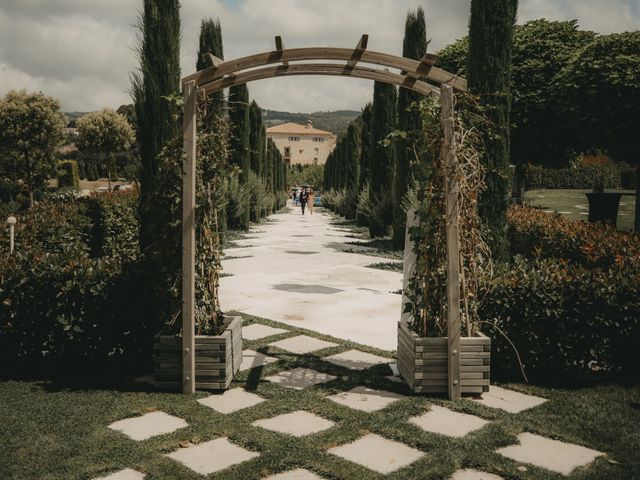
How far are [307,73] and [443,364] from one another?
2626 millimetres

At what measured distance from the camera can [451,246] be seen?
13.9 feet

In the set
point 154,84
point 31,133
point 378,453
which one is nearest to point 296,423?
point 378,453

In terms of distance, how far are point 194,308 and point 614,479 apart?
9.92ft

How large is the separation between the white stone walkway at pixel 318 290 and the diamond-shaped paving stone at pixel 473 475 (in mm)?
2567

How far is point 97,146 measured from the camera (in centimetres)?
5069

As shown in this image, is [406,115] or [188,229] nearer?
[188,229]

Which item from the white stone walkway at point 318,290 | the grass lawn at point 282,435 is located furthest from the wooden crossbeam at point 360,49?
the white stone walkway at point 318,290

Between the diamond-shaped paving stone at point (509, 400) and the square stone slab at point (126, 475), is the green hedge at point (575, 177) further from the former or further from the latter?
the square stone slab at point (126, 475)

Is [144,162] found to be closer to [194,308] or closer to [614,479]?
[194,308]

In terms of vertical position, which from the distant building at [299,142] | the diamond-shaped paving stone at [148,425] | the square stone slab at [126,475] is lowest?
the diamond-shaped paving stone at [148,425]

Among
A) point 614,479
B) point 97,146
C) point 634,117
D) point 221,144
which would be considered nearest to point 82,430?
point 221,144

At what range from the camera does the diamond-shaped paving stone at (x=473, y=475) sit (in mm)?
2990

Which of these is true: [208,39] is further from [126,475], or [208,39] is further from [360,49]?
[126,475]

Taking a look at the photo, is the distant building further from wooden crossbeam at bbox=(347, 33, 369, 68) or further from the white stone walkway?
wooden crossbeam at bbox=(347, 33, 369, 68)
